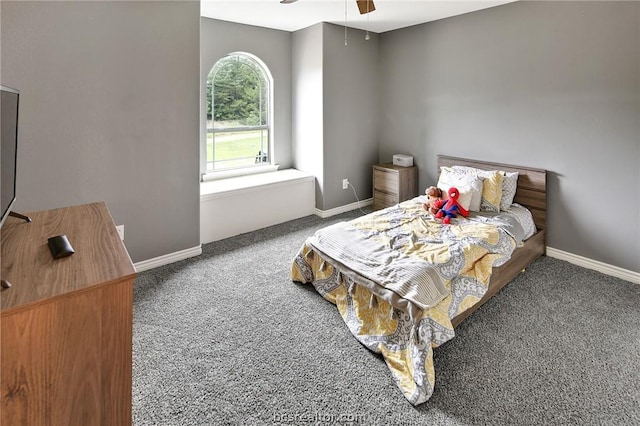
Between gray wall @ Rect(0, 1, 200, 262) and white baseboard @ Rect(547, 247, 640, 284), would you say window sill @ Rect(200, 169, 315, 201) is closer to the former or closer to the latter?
gray wall @ Rect(0, 1, 200, 262)

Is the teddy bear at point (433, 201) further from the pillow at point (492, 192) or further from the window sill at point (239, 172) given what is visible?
the window sill at point (239, 172)

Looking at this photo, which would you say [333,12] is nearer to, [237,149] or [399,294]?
[237,149]

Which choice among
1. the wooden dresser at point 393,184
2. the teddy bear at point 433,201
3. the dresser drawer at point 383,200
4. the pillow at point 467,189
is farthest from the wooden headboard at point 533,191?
the dresser drawer at point 383,200

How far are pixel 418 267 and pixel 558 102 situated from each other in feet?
7.35

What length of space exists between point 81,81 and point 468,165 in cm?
349

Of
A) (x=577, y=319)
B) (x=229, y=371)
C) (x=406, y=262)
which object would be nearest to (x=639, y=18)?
(x=577, y=319)

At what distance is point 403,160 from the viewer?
458 centimetres

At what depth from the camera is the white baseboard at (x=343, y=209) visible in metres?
4.64

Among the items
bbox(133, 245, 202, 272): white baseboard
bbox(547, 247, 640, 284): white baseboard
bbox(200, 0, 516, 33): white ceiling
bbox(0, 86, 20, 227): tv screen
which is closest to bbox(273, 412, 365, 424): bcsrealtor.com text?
bbox(0, 86, 20, 227): tv screen

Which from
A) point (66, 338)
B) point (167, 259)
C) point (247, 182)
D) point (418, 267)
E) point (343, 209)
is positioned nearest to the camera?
point (66, 338)

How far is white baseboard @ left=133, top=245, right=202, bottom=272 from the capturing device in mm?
3105

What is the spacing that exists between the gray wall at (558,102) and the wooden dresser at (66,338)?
351 centimetres

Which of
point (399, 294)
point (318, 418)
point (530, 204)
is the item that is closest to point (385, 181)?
point (530, 204)

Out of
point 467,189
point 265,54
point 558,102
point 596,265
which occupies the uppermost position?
point 265,54
